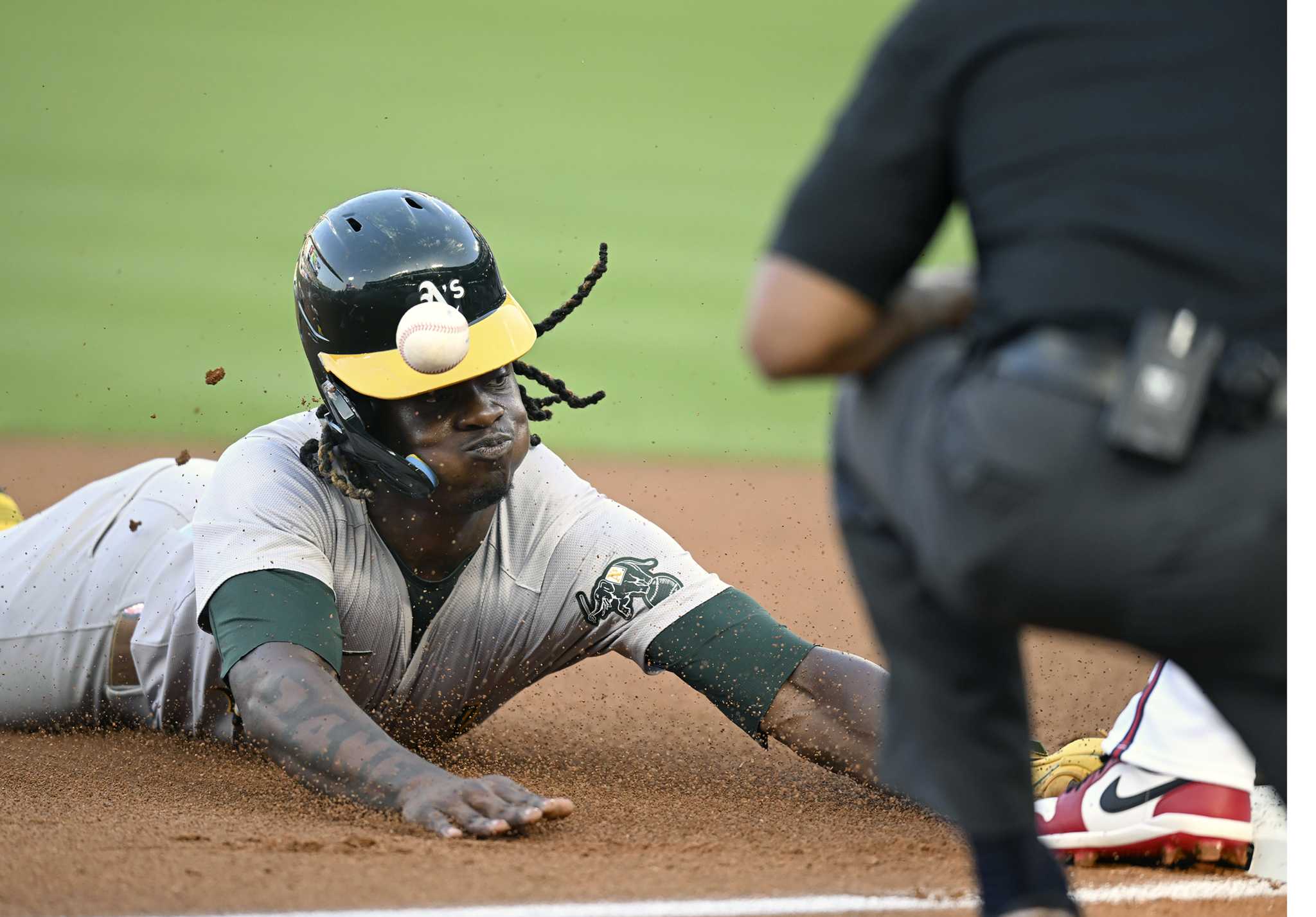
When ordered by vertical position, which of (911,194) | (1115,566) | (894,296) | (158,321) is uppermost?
(911,194)

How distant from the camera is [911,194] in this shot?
66.6 inches

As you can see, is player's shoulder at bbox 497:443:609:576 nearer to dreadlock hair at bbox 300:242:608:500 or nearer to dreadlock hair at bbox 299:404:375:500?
dreadlock hair at bbox 300:242:608:500

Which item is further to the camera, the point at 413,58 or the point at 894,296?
the point at 413,58

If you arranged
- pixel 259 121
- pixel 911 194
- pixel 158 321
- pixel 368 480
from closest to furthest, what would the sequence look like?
1. pixel 911 194
2. pixel 368 480
3. pixel 158 321
4. pixel 259 121

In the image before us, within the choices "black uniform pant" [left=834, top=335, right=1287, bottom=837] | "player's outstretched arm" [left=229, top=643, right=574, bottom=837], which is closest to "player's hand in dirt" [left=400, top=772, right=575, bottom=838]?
"player's outstretched arm" [left=229, top=643, right=574, bottom=837]

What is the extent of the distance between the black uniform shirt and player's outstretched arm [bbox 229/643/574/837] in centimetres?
159

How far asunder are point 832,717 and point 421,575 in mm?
1028

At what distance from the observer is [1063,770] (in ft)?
10.6

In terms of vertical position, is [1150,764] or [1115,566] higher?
[1115,566]

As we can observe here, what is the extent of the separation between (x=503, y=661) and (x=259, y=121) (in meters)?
15.7

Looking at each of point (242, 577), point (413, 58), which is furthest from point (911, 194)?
point (413, 58)

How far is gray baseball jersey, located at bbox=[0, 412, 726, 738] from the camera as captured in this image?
3346 millimetres

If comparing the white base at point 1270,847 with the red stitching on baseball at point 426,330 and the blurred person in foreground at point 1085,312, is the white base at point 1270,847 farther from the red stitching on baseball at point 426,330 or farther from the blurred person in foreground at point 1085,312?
the red stitching on baseball at point 426,330

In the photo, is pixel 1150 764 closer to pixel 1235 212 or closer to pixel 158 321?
pixel 1235 212
